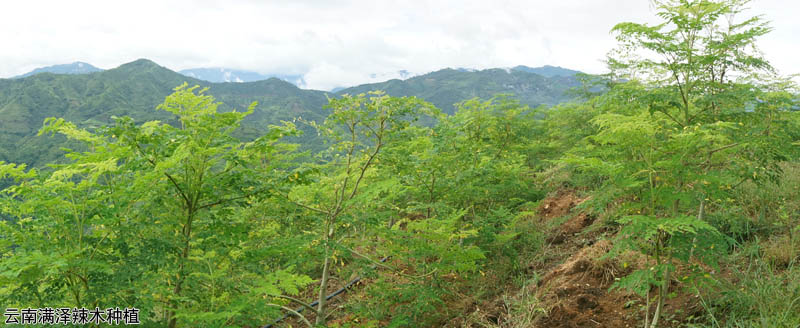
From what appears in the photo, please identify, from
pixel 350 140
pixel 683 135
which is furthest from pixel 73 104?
pixel 683 135

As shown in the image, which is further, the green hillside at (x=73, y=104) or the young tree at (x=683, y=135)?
the green hillside at (x=73, y=104)

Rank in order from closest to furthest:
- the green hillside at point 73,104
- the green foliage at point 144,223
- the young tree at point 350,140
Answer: the green foliage at point 144,223, the young tree at point 350,140, the green hillside at point 73,104

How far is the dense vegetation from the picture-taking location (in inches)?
126

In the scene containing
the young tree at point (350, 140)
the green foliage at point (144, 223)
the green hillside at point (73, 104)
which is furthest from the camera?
the green hillside at point (73, 104)

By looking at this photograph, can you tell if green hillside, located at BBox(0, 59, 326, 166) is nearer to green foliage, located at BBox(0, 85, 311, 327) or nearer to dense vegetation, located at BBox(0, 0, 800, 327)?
dense vegetation, located at BBox(0, 0, 800, 327)

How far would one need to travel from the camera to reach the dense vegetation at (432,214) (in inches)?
126

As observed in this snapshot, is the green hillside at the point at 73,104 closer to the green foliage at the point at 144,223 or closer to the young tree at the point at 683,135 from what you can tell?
the green foliage at the point at 144,223

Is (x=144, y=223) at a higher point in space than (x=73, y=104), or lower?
lower

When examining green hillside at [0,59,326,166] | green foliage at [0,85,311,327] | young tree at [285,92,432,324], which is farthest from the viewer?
green hillside at [0,59,326,166]

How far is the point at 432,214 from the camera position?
22.4 feet

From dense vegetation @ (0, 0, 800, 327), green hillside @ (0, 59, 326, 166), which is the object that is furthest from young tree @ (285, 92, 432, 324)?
green hillside @ (0, 59, 326, 166)

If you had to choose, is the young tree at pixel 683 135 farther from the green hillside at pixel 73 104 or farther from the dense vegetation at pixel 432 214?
the green hillside at pixel 73 104

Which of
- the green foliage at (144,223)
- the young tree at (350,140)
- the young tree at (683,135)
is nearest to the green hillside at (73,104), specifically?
the young tree at (350,140)

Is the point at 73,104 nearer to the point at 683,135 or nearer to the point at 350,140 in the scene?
the point at 350,140
